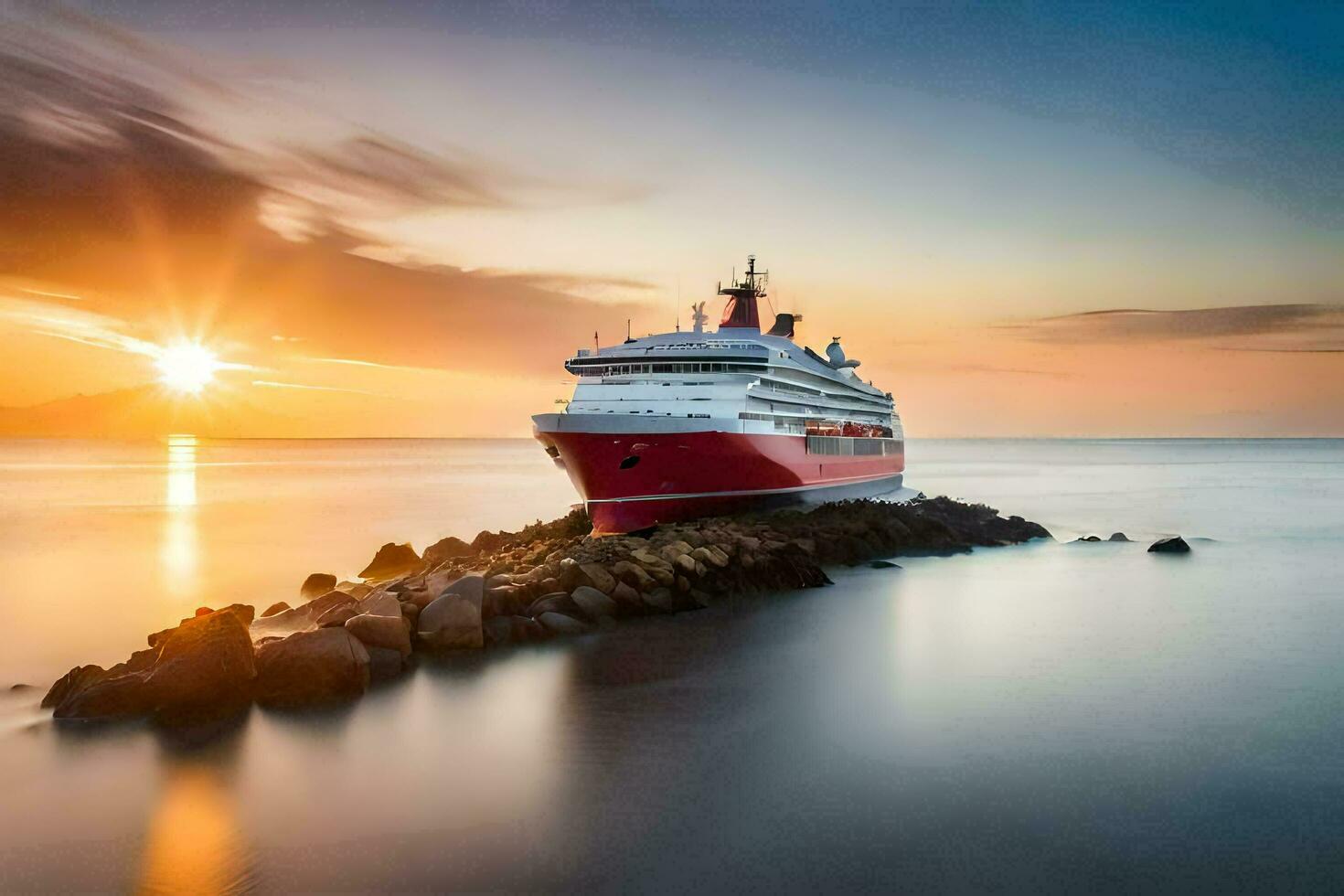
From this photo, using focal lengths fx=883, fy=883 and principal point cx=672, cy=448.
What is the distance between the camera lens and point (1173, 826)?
35.3 ft

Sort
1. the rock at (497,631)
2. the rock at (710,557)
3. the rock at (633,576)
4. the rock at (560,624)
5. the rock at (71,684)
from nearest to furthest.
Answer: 1. the rock at (71,684)
2. the rock at (497,631)
3. the rock at (560,624)
4. the rock at (633,576)
5. the rock at (710,557)

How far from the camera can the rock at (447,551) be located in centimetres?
2877

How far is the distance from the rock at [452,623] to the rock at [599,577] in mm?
3400

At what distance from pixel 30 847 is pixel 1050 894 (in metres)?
11.3

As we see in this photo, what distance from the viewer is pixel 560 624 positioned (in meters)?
19.3

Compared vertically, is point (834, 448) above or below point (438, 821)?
above

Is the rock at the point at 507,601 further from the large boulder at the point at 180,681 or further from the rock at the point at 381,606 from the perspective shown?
the large boulder at the point at 180,681

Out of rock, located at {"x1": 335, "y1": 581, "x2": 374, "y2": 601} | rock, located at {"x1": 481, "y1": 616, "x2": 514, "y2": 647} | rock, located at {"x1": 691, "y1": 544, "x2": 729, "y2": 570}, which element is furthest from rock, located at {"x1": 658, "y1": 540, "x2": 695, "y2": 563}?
rock, located at {"x1": 335, "y1": 581, "x2": 374, "y2": 601}

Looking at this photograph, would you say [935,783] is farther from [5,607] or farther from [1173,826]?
[5,607]

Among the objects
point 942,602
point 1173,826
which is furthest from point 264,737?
point 942,602

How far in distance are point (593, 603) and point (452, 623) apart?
368cm

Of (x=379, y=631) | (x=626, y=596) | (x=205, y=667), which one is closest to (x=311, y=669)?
(x=205, y=667)

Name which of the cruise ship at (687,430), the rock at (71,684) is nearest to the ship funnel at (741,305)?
the cruise ship at (687,430)

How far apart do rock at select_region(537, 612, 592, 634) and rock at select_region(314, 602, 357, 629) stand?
3865 millimetres
